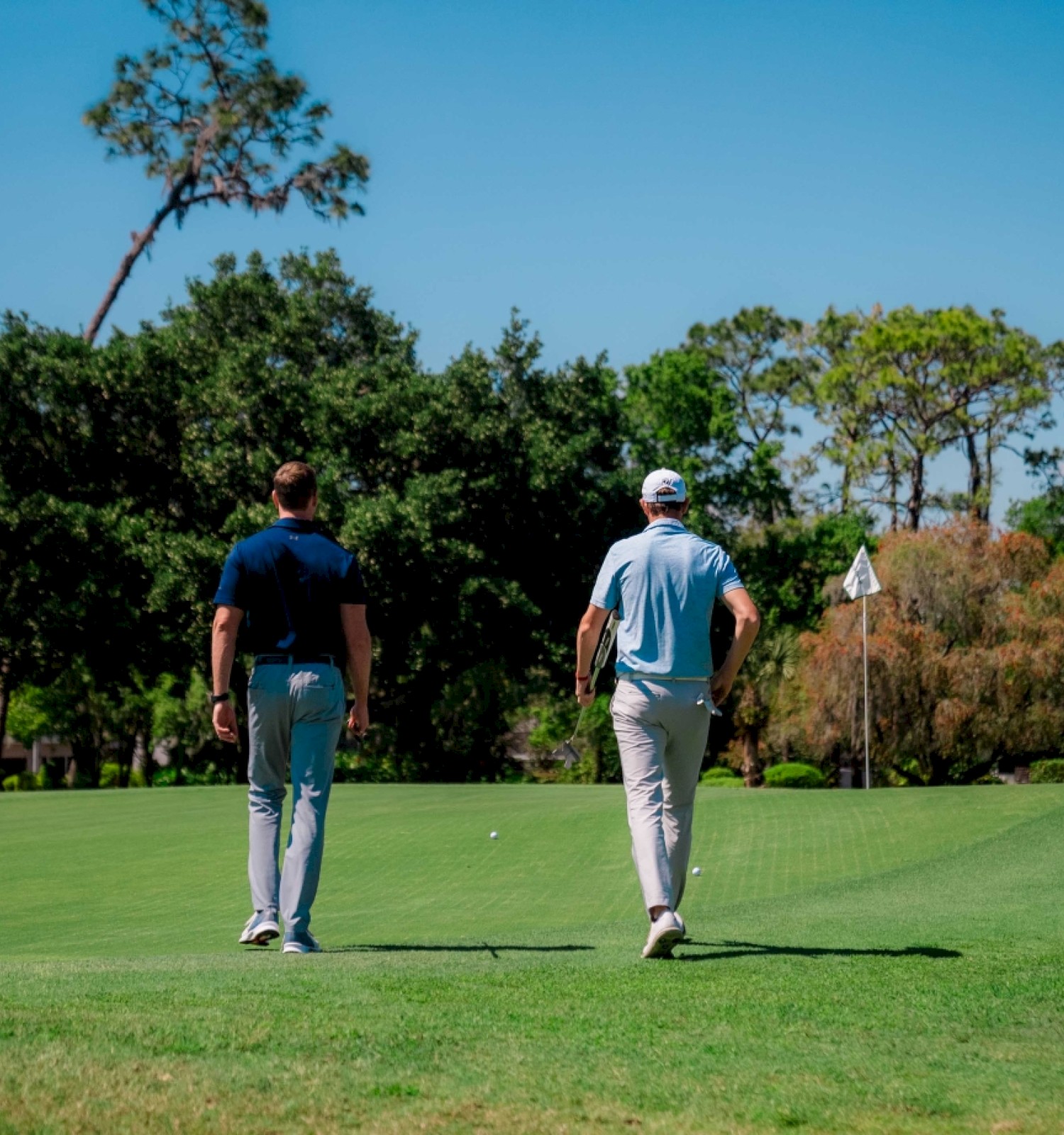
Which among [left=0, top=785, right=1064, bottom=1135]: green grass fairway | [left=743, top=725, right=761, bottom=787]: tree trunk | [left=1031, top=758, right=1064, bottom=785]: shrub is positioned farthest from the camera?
[left=743, top=725, right=761, bottom=787]: tree trunk

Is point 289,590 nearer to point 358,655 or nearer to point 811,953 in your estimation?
point 358,655

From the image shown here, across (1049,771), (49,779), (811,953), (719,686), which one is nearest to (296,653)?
(719,686)

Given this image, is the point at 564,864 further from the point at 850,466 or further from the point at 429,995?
the point at 850,466

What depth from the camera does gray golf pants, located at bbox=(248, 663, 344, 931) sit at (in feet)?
21.7

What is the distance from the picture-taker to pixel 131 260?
40.5 meters

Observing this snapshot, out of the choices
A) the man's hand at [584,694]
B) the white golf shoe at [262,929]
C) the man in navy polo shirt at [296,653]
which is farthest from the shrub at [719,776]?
the man in navy polo shirt at [296,653]

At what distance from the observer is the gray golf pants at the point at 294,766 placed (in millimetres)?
6605

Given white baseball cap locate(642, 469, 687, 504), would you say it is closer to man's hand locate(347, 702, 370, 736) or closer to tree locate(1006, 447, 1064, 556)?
man's hand locate(347, 702, 370, 736)

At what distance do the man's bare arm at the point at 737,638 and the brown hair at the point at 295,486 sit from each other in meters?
1.96

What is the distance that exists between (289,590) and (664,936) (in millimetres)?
2249

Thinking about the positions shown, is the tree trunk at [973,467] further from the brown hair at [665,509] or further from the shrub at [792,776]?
the brown hair at [665,509]

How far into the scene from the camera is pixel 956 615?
1618 inches

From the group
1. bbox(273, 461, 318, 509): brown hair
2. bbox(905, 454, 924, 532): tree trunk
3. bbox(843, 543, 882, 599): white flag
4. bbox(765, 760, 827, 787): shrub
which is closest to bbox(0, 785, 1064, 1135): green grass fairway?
bbox(273, 461, 318, 509): brown hair

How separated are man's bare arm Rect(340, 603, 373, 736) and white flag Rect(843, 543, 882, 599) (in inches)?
1139
